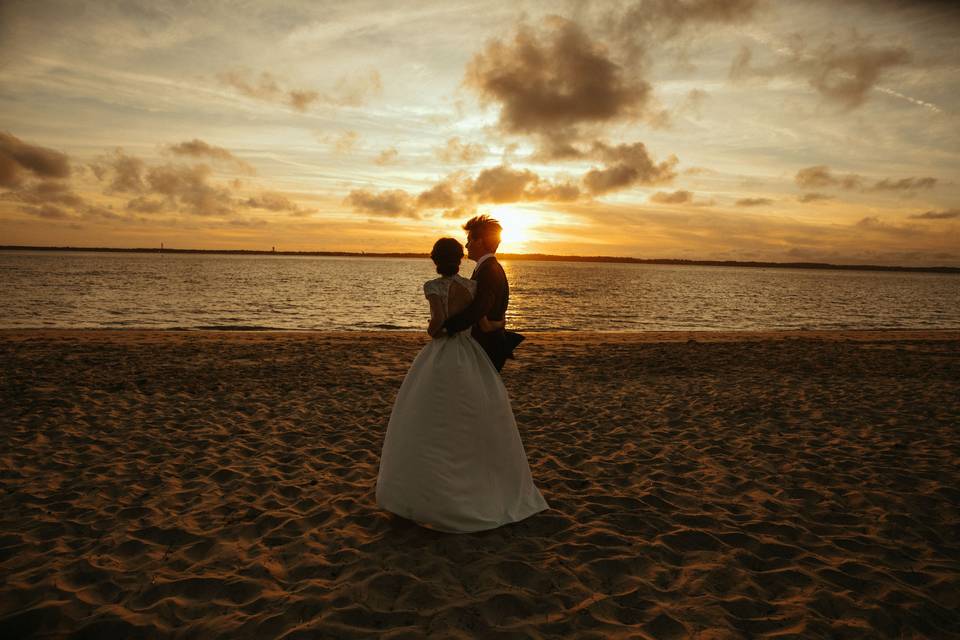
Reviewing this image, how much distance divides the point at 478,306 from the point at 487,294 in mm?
126

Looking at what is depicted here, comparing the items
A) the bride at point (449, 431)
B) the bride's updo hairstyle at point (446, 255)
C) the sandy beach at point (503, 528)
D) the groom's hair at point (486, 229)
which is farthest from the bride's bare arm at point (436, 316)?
the sandy beach at point (503, 528)

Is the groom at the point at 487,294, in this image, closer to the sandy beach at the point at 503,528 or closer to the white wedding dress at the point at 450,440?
the white wedding dress at the point at 450,440

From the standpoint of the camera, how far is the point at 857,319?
38.9 metres

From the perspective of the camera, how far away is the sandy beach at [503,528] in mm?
3609

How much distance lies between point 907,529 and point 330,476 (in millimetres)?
5661

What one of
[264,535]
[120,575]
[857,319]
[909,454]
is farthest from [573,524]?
[857,319]

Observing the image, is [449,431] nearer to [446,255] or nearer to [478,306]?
[478,306]

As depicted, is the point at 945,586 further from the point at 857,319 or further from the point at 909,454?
the point at 857,319

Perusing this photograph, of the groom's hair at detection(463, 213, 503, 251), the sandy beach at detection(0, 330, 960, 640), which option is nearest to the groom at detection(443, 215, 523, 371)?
the groom's hair at detection(463, 213, 503, 251)

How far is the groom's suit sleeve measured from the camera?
447 cm

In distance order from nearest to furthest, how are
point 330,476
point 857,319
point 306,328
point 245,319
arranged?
1. point 330,476
2. point 306,328
3. point 245,319
4. point 857,319

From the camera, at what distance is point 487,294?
4.52 meters

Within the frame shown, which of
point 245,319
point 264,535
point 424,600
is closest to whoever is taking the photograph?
point 424,600

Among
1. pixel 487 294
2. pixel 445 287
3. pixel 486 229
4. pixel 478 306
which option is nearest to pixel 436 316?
pixel 445 287
